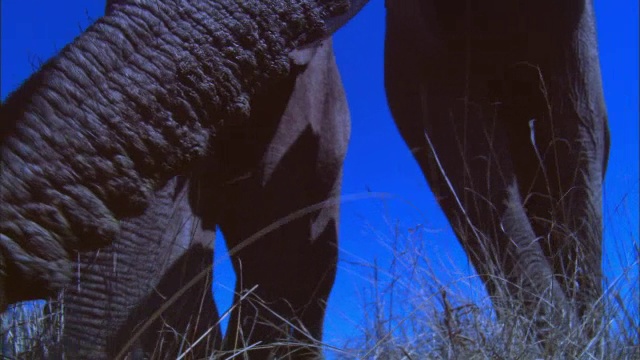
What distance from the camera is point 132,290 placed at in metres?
1.57

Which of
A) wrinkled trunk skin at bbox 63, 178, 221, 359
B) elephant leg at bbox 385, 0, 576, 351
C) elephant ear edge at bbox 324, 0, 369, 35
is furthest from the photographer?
elephant leg at bbox 385, 0, 576, 351

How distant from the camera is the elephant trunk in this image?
1.02 metres

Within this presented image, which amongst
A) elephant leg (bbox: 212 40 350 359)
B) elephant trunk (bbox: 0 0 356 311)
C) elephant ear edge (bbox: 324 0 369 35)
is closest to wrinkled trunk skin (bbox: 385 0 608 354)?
elephant leg (bbox: 212 40 350 359)

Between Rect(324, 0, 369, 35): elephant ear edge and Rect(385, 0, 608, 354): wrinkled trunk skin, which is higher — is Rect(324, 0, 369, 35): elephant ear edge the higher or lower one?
the lower one

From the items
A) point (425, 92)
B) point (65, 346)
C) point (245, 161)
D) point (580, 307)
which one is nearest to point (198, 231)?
point (245, 161)

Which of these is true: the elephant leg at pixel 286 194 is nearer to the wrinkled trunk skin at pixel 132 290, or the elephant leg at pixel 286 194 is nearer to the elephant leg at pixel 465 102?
the elephant leg at pixel 465 102

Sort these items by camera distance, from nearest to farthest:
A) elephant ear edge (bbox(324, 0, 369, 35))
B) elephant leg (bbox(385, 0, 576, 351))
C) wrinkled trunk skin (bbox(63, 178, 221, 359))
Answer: elephant ear edge (bbox(324, 0, 369, 35))
wrinkled trunk skin (bbox(63, 178, 221, 359))
elephant leg (bbox(385, 0, 576, 351))

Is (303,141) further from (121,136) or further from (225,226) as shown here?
(121,136)

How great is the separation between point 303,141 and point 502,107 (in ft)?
1.73

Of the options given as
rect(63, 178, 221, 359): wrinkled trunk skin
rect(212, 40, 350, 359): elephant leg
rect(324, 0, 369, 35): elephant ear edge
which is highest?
rect(212, 40, 350, 359): elephant leg

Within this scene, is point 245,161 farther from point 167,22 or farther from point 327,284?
point 167,22

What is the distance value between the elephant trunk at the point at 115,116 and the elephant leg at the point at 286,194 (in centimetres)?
94

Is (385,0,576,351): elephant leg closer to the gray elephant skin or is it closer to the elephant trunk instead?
the gray elephant skin

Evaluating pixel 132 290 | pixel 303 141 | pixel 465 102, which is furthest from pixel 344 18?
pixel 303 141
